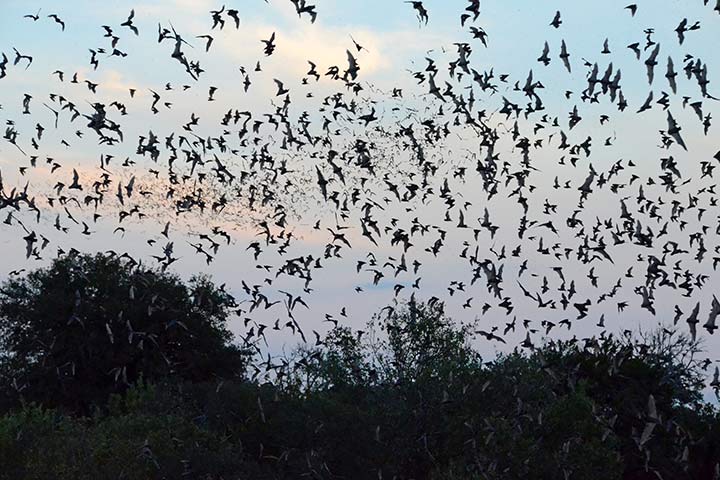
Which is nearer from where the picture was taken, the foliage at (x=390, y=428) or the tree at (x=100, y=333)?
the foliage at (x=390, y=428)

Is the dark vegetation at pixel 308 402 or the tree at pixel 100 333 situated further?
the tree at pixel 100 333

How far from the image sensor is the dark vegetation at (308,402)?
165ft

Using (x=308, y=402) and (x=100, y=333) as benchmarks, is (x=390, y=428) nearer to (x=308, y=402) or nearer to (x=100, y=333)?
(x=308, y=402)

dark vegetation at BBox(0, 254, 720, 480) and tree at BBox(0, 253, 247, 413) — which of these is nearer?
dark vegetation at BBox(0, 254, 720, 480)

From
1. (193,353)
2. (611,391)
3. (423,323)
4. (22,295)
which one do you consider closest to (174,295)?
(193,353)

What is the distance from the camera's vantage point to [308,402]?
6150 centimetres

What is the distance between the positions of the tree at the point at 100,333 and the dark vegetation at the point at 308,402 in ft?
0.49

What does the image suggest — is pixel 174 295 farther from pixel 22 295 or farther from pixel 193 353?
pixel 22 295

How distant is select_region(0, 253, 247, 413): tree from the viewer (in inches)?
3009

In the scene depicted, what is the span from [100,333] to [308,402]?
22756mm

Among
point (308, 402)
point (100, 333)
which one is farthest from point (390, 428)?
point (100, 333)

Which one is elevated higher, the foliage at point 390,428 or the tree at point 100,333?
the tree at point 100,333

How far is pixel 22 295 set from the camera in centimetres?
8456

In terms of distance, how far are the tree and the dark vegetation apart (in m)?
0.15
